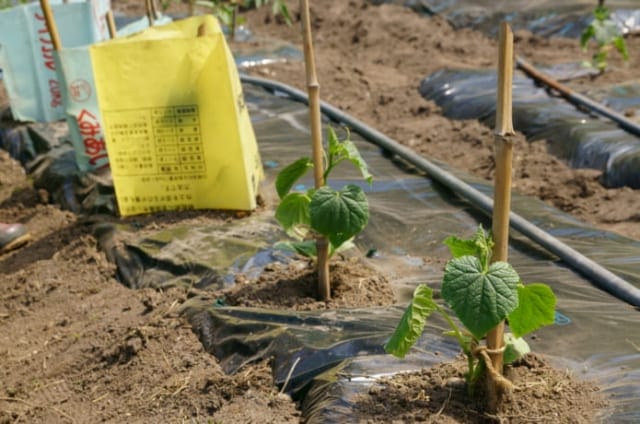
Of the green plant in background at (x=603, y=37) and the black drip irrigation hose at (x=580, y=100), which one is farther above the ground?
the green plant in background at (x=603, y=37)

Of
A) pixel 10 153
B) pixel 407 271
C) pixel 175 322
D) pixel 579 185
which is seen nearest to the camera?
pixel 175 322

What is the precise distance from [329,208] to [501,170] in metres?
0.67

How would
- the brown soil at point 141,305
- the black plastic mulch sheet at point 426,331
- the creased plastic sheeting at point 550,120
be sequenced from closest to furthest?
the black plastic mulch sheet at point 426,331 → the brown soil at point 141,305 → the creased plastic sheeting at point 550,120

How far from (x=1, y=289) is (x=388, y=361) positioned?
2.01 meters

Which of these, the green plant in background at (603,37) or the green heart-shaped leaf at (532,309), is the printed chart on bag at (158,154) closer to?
the green heart-shaped leaf at (532,309)

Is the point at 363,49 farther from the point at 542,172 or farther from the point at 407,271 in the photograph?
the point at 407,271

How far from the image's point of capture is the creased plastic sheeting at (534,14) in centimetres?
736

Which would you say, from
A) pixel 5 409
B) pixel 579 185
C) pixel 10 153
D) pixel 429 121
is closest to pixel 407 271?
pixel 5 409

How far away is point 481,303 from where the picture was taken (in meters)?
1.64

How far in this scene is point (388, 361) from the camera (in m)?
2.12

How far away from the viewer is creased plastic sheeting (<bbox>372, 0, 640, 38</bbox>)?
24.1 ft

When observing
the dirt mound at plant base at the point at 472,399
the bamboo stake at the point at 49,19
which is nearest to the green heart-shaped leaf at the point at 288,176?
the dirt mound at plant base at the point at 472,399

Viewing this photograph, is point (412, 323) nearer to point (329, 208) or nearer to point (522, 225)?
point (329, 208)

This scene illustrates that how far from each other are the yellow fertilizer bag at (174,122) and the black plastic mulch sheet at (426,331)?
0.50 m
